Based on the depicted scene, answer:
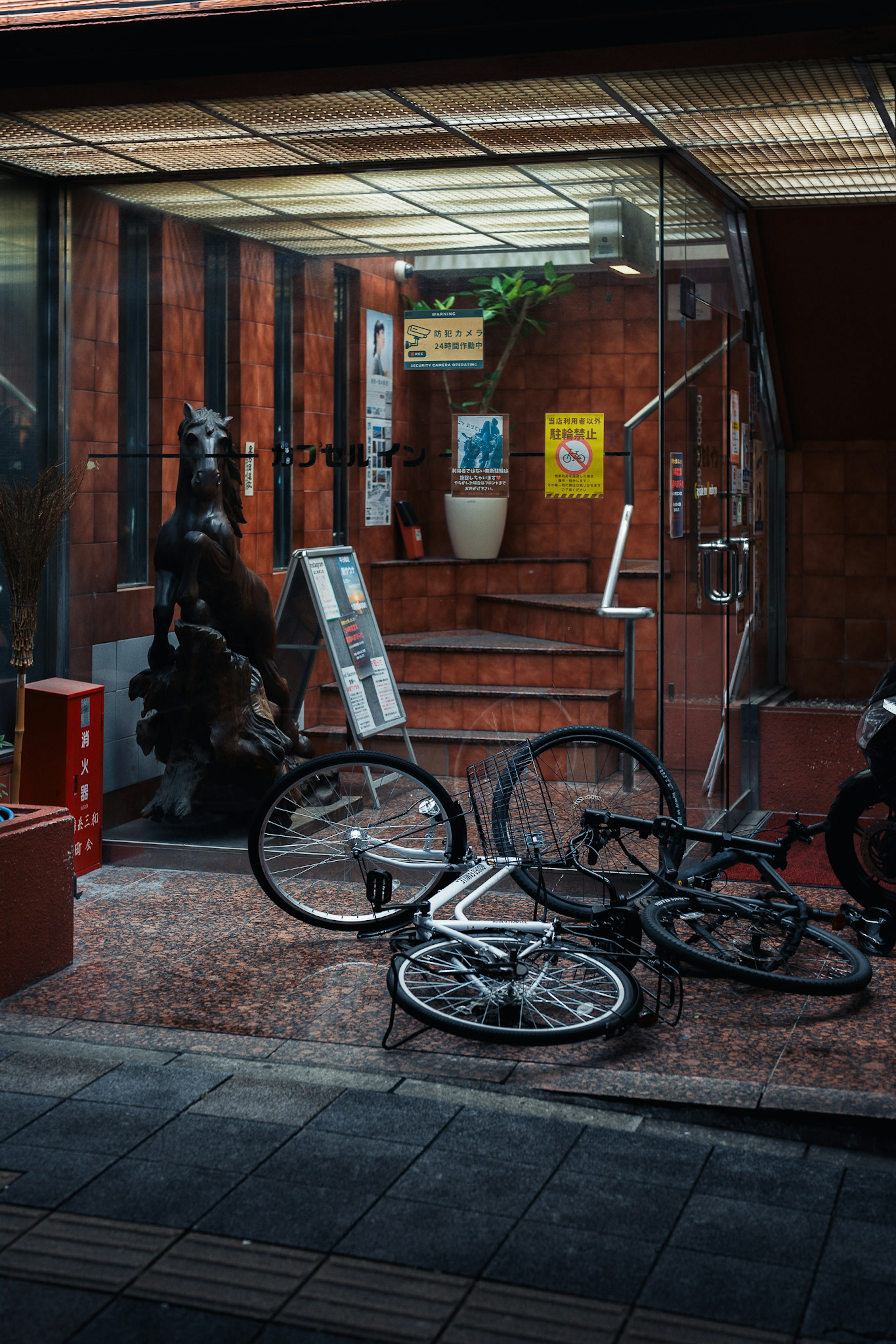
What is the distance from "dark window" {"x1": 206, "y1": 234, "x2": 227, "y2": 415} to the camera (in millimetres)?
6547

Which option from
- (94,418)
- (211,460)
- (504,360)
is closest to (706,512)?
(504,360)

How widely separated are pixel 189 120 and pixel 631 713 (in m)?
3.04

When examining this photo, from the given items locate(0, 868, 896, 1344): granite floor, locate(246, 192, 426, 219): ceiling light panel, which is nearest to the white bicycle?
locate(0, 868, 896, 1344): granite floor

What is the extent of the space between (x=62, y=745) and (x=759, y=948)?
10.1 ft

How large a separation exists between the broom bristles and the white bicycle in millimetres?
1378

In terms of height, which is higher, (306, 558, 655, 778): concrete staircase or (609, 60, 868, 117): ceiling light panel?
(609, 60, 868, 117): ceiling light panel

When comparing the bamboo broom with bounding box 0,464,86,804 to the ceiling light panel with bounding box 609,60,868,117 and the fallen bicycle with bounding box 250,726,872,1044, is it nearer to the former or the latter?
the fallen bicycle with bounding box 250,726,872,1044

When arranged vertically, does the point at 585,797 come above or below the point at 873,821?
above

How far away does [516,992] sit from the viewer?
429 centimetres

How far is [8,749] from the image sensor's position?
20.9ft

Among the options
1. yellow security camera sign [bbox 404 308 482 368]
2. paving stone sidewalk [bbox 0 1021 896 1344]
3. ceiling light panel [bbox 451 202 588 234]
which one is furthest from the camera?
yellow security camera sign [bbox 404 308 482 368]

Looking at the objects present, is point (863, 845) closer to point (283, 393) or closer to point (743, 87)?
point (743, 87)

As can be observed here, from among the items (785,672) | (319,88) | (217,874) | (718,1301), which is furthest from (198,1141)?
(785,672)

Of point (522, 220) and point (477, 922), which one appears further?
point (522, 220)
